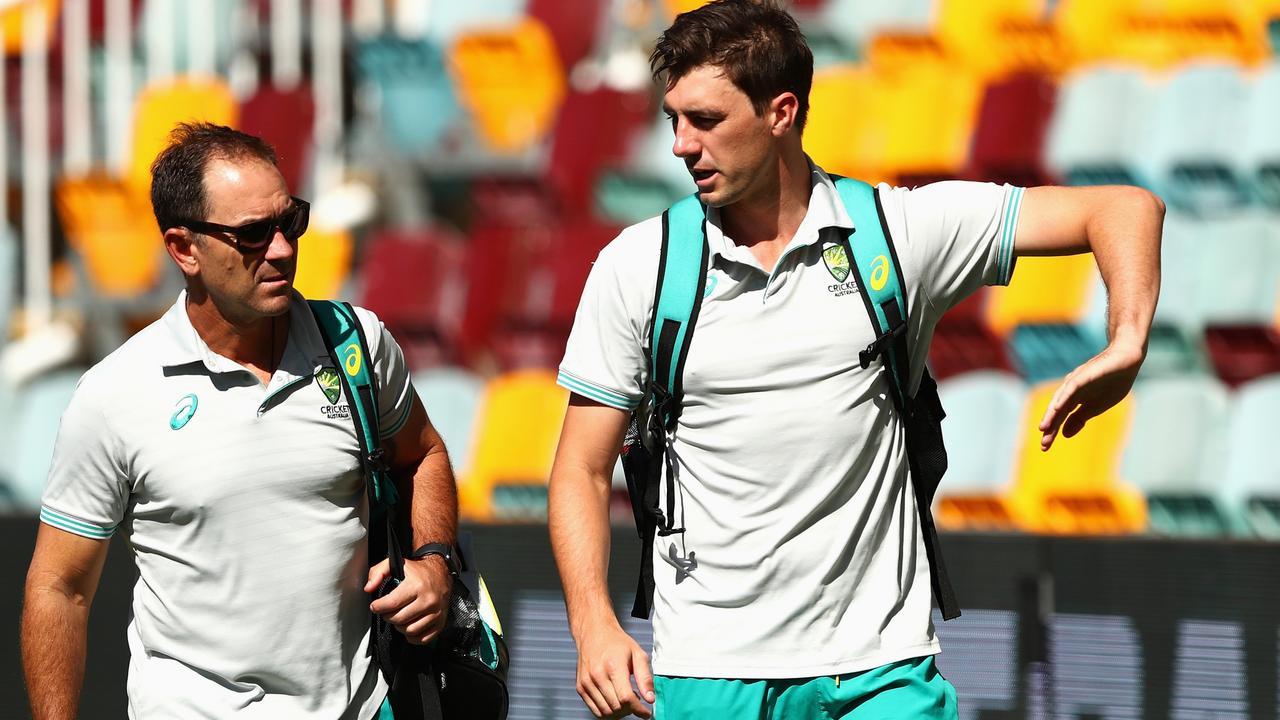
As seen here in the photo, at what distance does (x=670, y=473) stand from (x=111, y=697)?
8.58 feet

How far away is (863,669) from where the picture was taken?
111 inches

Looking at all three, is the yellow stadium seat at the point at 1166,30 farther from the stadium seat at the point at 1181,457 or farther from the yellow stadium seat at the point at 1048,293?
the stadium seat at the point at 1181,457

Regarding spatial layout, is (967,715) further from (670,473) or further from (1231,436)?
(1231,436)

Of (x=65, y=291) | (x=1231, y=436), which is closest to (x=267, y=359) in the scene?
(x=1231, y=436)

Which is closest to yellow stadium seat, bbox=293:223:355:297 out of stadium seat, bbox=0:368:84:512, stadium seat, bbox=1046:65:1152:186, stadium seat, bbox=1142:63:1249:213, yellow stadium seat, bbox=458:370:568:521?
stadium seat, bbox=0:368:84:512

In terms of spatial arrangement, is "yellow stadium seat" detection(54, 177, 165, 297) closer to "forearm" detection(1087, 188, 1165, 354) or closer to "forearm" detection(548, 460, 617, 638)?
"forearm" detection(548, 460, 617, 638)

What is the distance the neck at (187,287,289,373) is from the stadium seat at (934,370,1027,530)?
12.6 feet

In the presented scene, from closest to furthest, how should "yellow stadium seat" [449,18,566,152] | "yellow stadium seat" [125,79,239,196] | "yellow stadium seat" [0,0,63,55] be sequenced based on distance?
"yellow stadium seat" [449,18,566,152]
"yellow stadium seat" [125,79,239,196]
"yellow stadium seat" [0,0,63,55]

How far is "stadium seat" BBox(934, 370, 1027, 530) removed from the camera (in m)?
6.43

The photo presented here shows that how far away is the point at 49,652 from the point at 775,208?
1423 millimetres

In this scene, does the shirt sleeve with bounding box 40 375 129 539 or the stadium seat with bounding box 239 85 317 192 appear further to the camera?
the stadium seat with bounding box 239 85 317 192

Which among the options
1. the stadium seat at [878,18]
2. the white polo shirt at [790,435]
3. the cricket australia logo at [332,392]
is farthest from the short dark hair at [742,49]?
the stadium seat at [878,18]

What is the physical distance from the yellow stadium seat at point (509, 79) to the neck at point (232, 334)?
17.7 feet

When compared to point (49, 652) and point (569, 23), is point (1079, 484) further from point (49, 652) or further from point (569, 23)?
point (49, 652)
